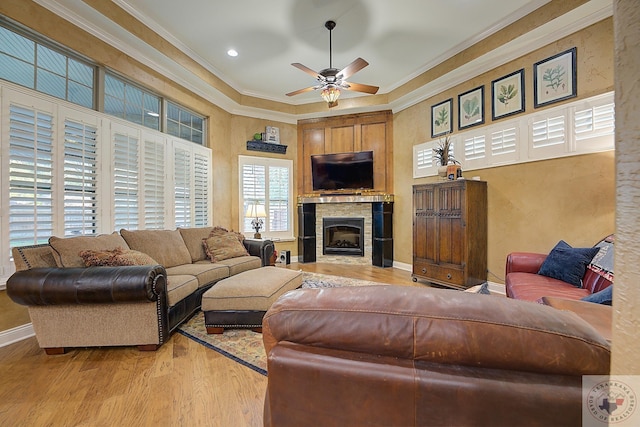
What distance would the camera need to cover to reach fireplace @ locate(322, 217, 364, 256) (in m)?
5.72

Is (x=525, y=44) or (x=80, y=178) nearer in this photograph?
(x=80, y=178)

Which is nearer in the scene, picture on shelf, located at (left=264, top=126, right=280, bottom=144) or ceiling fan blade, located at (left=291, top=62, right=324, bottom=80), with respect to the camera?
ceiling fan blade, located at (left=291, top=62, right=324, bottom=80)

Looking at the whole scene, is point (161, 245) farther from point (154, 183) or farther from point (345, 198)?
point (345, 198)

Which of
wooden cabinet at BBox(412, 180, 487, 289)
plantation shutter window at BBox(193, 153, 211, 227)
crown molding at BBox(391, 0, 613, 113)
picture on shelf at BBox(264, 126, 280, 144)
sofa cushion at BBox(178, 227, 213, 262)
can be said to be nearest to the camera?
crown molding at BBox(391, 0, 613, 113)

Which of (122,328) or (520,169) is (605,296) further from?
(122,328)

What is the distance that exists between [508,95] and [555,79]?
50cm

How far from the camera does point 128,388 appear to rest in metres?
1.75

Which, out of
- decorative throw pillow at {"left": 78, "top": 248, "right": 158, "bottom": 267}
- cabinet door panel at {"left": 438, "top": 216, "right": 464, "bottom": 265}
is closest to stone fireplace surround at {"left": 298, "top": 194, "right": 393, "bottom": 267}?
cabinet door panel at {"left": 438, "top": 216, "right": 464, "bottom": 265}

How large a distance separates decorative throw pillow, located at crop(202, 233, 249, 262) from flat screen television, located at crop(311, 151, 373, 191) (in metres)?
2.34

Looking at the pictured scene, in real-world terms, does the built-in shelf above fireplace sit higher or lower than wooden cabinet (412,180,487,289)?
higher

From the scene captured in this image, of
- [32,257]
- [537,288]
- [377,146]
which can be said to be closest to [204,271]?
[32,257]

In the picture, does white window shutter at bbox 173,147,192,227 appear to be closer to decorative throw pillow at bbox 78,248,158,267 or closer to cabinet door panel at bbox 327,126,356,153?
decorative throw pillow at bbox 78,248,158,267

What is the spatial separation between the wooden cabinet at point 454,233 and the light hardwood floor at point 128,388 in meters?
2.85

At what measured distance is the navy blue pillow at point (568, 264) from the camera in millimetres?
2352
